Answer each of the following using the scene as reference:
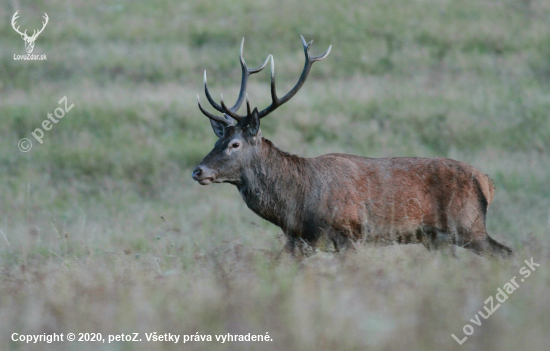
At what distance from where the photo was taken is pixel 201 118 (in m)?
17.4

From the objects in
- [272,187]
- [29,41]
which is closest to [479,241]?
[272,187]

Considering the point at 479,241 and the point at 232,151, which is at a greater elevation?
the point at 232,151

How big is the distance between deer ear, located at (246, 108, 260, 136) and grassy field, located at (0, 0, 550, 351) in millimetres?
1160

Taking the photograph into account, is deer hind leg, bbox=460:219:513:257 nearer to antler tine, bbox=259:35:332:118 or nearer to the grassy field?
the grassy field

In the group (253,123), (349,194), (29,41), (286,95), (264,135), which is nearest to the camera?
(349,194)

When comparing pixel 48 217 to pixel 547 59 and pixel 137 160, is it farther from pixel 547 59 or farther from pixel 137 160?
pixel 547 59

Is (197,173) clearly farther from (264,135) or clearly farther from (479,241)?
(264,135)

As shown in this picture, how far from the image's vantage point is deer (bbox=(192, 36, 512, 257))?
7.17 meters

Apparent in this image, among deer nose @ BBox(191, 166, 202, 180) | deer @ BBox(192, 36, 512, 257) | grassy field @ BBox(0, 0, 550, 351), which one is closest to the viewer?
grassy field @ BBox(0, 0, 550, 351)

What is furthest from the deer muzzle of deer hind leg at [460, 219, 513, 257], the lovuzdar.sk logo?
the lovuzdar.sk logo

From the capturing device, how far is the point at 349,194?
7.25 meters

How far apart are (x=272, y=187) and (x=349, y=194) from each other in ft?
2.67

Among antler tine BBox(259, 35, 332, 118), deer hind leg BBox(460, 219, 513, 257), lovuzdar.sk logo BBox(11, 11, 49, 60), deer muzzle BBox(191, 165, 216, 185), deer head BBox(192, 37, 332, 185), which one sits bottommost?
deer hind leg BBox(460, 219, 513, 257)

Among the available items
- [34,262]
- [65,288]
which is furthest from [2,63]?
[65,288]
